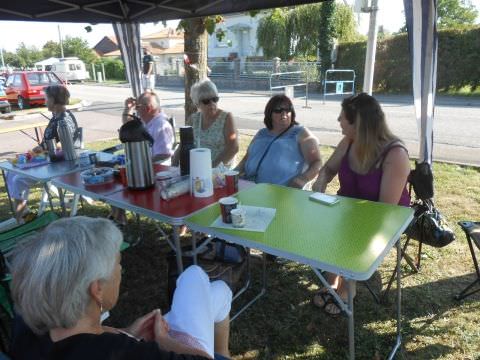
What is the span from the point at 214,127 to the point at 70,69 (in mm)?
33291

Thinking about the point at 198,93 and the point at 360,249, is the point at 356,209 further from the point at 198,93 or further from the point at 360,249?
the point at 198,93

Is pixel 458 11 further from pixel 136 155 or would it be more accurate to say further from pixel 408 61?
pixel 136 155

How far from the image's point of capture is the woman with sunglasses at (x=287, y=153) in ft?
9.22

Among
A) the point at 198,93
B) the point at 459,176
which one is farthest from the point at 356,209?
the point at 459,176

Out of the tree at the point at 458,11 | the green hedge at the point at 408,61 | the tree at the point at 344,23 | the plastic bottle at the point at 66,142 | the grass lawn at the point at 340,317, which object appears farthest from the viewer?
the tree at the point at 458,11

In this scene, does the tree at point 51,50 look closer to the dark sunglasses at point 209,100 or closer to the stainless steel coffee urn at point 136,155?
the dark sunglasses at point 209,100

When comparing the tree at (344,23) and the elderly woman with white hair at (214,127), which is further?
the tree at (344,23)

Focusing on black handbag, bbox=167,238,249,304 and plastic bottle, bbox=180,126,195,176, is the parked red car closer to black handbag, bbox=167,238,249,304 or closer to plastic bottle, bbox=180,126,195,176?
plastic bottle, bbox=180,126,195,176

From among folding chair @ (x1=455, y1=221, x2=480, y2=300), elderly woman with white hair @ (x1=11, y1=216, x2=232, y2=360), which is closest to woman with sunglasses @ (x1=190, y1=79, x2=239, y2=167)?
folding chair @ (x1=455, y1=221, x2=480, y2=300)

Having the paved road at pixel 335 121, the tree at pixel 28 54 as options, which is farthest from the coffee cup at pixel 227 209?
the tree at pixel 28 54

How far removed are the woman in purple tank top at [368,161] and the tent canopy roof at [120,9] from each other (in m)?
1.64

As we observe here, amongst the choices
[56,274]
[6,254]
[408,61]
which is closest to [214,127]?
[6,254]

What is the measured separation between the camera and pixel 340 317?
7.82 ft

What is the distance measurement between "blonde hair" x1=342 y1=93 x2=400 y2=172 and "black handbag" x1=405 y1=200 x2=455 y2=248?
1.76ft
